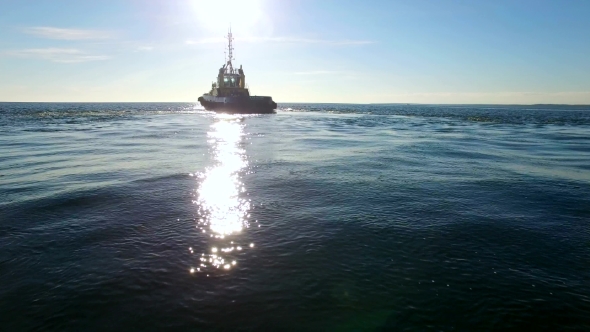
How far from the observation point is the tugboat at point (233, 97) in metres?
80.4

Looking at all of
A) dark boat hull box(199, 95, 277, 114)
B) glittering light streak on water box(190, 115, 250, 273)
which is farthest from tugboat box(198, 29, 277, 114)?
glittering light streak on water box(190, 115, 250, 273)

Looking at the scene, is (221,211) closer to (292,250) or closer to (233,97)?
(292,250)

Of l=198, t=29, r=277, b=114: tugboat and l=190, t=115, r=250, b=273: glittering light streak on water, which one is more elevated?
l=198, t=29, r=277, b=114: tugboat

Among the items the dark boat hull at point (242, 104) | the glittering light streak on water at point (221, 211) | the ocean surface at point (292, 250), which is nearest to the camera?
the ocean surface at point (292, 250)

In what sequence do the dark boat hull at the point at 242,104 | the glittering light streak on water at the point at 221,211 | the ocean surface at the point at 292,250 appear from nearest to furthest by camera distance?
the ocean surface at the point at 292,250
the glittering light streak on water at the point at 221,211
the dark boat hull at the point at 242,104

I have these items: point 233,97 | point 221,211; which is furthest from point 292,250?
point 233,97

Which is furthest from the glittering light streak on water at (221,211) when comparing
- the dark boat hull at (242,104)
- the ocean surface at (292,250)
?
the dark boat hull at (242,104)

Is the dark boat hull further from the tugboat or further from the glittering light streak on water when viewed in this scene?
the glittering light streak on water

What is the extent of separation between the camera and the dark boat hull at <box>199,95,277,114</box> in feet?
262

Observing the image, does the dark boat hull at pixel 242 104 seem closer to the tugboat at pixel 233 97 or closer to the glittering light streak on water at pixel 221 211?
the tugboat at pixel 233 97

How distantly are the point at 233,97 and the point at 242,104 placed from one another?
110 inches

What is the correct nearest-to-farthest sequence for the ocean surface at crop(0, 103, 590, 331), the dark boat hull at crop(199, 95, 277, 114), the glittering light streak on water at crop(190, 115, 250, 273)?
the ocean surface at crop(0, 103, 590, 331) < the glittering light streak on water at crop(190, 115, 250, 273) < the dark boat hull at crop(199, 95, 277, 114)

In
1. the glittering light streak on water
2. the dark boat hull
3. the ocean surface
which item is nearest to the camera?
the ocean surface

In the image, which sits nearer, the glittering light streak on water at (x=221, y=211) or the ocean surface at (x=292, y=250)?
the ocean surface at (x=292, y=250)
